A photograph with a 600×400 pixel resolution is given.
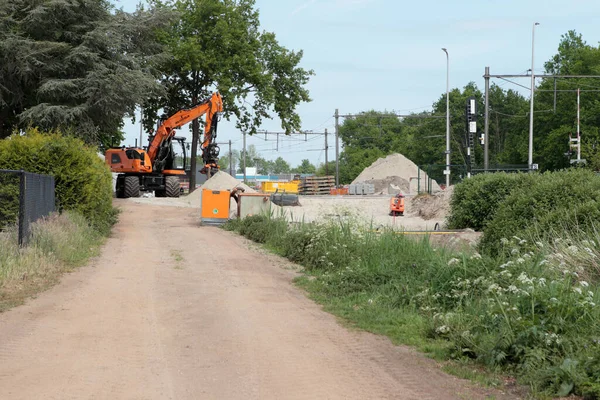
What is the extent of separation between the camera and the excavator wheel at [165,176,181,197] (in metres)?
45.9

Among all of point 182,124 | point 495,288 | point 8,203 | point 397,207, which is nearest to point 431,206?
point 397,207

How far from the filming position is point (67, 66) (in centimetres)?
3372

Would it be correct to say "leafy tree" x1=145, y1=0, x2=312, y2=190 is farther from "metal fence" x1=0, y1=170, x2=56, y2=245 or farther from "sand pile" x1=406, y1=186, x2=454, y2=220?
"metal fence" x1=0, y1=170, x2=56, y2=245

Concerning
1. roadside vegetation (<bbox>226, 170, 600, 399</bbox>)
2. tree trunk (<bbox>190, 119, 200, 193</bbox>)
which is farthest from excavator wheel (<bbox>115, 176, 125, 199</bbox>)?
roadside vegetation (<bbox>226, 170, 600, 399</bbox>)

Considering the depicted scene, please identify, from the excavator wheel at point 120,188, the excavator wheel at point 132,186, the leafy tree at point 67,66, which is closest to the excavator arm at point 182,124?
the excavator wheel at point 120,188

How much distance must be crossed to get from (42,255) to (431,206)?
1035 inches

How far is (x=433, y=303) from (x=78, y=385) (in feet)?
17.8

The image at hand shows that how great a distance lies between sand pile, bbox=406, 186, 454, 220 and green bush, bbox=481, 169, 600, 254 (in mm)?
17460

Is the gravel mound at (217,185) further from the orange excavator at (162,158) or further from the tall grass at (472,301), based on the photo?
the tall grass at (472,301)

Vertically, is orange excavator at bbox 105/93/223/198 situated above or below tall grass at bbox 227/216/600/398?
above

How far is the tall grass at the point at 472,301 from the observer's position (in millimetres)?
7035

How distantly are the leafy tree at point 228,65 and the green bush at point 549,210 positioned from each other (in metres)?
38.9

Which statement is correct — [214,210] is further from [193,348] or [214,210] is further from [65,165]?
[193,348]

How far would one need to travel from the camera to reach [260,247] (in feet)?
65.5
